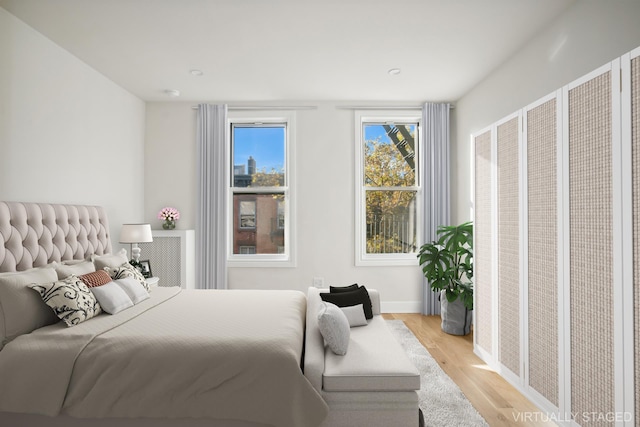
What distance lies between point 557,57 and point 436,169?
6.54ft

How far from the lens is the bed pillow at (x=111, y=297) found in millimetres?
2389

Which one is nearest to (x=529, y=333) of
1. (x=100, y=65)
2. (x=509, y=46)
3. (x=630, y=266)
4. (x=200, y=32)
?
(x=630, y=266)

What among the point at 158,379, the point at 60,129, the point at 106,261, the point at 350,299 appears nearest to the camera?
the point at 158,379

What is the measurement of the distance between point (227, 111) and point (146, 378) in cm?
352

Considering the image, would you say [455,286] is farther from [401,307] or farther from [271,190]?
[271,190]

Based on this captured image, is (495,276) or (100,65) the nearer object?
(495,276)

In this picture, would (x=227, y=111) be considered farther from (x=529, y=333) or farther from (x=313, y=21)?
(x=529, y=333)

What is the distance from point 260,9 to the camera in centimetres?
255

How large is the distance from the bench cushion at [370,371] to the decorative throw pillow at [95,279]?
1.66m

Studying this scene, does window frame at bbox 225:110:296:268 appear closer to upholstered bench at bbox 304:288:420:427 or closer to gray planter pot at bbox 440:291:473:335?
gray planter pot at bbox 440:291:473:335

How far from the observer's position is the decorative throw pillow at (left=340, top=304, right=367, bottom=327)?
2.68m

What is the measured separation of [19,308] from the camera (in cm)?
202

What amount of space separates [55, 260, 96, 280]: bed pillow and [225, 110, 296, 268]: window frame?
1913 mm

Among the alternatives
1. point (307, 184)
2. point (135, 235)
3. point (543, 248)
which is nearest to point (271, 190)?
point (307, 184)
